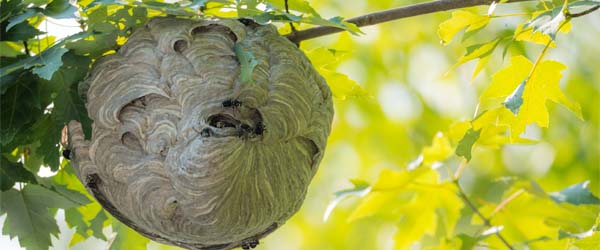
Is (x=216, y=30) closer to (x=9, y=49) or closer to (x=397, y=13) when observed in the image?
(x=397, y=13)

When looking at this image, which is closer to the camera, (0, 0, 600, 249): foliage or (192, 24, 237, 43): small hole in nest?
(0, 0, 600, 249): foliage

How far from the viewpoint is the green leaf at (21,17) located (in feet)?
9.19

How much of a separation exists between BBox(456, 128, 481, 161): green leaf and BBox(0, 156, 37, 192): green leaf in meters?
1.12

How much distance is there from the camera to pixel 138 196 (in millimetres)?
2902

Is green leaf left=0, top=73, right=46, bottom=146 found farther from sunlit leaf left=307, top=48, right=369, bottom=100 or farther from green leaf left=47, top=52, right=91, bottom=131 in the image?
sunlit leaf left=307, top=48, right=369, bottom=100

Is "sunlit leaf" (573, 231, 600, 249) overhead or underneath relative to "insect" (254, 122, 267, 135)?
underneath

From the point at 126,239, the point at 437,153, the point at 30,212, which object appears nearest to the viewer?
the point at 30,212

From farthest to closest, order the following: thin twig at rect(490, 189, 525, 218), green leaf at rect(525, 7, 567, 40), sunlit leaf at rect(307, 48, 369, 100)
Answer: thin twig at rect(490, 189, 525, 218), sunlit leaf at rect(307, 48, 369, 100), green leaf at rect(525, 7, 567, 40)

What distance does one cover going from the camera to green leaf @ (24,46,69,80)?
2684 mm

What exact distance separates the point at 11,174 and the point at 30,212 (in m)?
0.12

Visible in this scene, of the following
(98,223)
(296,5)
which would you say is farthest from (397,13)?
(98,223)

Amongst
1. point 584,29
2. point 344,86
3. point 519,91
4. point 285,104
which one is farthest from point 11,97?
point 584,29

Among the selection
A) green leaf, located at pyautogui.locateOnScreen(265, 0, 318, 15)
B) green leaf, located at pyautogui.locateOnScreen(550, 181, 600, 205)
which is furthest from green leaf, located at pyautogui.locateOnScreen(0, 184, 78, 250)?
green leaf, located at pyautogui.locateOnScreen(550, 181, 600, 205)

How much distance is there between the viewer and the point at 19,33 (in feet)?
9.52
